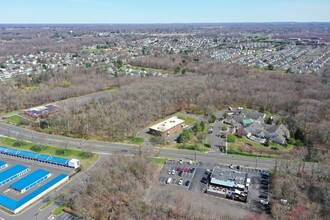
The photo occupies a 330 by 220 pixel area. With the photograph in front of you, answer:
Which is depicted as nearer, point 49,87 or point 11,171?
point 11,171

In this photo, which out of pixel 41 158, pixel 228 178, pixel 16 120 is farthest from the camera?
pixel 16 120

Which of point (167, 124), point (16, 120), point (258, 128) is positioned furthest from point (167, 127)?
point (16, 120)

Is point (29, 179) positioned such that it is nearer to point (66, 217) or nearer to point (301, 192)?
point (66, 217)

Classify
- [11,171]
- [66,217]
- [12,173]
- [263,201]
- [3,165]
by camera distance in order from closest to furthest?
[66,217], [263,201], [12,173], [11,171], [3,165]

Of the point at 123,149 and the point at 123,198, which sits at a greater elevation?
the point at 123,198

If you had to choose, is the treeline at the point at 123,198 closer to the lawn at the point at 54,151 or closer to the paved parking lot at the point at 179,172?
the paved parking lot at the point at 179,172

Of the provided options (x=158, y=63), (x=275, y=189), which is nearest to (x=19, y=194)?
(x=275, y=189)
